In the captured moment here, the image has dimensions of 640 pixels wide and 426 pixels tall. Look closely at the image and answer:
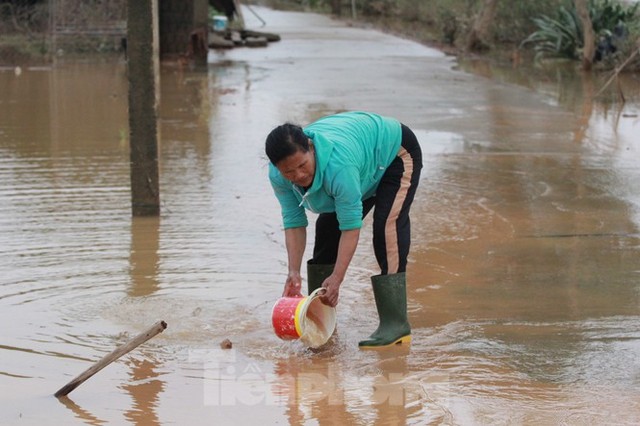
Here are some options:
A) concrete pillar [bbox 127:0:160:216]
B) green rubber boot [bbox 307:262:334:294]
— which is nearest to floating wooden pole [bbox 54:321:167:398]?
green rubber boot [bbox 307:262:334:294]

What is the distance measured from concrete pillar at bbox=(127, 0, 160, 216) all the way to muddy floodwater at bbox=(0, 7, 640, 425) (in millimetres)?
211

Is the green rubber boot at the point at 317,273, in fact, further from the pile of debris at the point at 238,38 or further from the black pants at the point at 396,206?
the pile of debris at the point at 238,38

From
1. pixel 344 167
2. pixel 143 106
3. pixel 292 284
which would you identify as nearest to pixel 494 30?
pixel 143 106

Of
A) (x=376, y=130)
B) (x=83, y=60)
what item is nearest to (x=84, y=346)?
(x=376, y=130)

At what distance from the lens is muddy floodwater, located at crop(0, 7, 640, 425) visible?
15.3ft

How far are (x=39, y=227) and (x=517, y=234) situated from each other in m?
3.27

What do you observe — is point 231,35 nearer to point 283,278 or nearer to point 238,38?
point 238,38

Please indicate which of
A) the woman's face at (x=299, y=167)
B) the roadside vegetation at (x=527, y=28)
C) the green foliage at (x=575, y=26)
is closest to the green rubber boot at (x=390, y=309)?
the woman's face at (x=299, y=167)

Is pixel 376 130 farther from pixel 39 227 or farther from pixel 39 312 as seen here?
pixel 39 227

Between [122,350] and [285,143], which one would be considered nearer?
[122,350]

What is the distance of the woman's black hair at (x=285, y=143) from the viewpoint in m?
4.65

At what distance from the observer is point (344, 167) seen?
481cm

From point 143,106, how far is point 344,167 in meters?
3.44

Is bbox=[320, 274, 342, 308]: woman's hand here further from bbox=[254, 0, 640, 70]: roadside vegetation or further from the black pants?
bbox=[254, 0, 640, 70]: roadside vegetation
